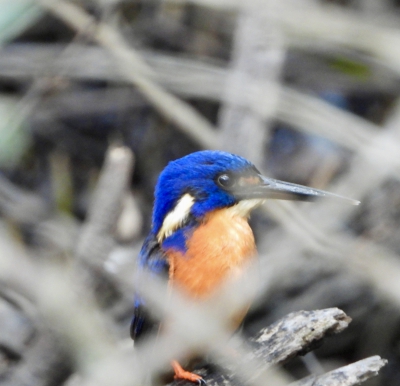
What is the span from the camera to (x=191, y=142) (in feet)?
19.1

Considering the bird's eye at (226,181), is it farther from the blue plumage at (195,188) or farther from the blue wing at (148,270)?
the blue wing at (148,270)

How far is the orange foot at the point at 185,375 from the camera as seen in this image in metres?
3.30

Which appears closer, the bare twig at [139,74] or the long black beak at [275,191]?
the long black beak at [275,191]

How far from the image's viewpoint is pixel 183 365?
349 centimetres

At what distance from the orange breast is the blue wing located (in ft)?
0.15

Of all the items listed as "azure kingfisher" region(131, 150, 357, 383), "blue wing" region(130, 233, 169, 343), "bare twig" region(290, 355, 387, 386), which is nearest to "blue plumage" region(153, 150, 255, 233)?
"azure kingfisher" region(131, 150, 357, 383)

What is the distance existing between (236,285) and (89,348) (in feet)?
2.42

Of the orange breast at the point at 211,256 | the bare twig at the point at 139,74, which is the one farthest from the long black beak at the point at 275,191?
the bare twig at the point at 139,74

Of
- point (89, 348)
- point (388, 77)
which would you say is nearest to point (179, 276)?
point (89, 348)

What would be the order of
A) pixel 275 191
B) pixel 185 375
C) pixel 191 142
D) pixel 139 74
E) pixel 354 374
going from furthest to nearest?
1. pixel 191 142
2. pixel 139 74
3. pixel 275 191
4. pixel 185 375
5. pixel 354 374

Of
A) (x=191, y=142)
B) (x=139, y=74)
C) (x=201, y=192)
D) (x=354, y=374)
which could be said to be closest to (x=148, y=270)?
(x=201, y=192)

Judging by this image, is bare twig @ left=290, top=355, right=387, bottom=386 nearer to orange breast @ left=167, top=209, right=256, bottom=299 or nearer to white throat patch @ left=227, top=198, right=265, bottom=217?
orange breast @ left=167, top=209, right=256, bottom=299

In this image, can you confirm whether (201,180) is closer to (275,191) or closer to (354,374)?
(275,191)

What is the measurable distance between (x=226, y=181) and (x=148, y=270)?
563 millimetres
